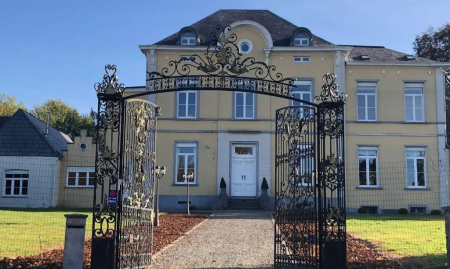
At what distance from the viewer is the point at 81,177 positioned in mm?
26281

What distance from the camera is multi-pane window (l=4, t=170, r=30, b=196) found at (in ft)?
83.6

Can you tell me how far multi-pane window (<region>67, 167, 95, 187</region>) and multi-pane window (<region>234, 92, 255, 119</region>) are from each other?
8.44 metres

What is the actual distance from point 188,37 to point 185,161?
21.5 ft

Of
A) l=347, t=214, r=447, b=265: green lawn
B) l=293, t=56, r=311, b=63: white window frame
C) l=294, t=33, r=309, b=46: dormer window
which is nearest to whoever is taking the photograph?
l=347, t=214, r=447, b=265: green lawn

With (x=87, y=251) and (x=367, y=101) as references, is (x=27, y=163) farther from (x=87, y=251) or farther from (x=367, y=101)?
(x=367, y=101)

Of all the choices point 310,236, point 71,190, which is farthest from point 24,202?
point 310,236

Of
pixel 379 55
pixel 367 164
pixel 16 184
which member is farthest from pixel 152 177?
pixel 379 55

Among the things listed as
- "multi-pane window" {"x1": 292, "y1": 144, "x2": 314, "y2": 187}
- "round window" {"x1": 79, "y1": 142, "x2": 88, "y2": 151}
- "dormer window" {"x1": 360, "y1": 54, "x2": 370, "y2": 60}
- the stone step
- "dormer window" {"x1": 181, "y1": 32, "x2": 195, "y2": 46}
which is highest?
"dormer window" {"x1": 181, "y1": 32, "x2": 195, "y2": 46}

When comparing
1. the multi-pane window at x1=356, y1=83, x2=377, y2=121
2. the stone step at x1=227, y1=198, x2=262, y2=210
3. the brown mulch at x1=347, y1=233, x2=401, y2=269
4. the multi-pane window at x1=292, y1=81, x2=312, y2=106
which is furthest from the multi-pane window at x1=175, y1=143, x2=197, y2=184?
the brown mulch at x1=347, y1=233, x2=401, y2=269

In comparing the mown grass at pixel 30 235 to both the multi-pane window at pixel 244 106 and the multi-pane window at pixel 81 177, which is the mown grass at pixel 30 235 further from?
the multi-pane window at pixel 244 106

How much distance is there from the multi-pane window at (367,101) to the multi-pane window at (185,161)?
890cm

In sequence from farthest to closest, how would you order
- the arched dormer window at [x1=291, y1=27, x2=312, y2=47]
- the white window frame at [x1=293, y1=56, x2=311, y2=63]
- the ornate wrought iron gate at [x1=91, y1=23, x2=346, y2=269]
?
1. the arched dormer window at [x1=291, y1=27, x2=312, y2=47]
2. the white window frame at [x1=293, y1=56, x2=311, y2=63]
3. the ornate wrought iron gate at [x1=91, y1=23, x2=346, y2=269]

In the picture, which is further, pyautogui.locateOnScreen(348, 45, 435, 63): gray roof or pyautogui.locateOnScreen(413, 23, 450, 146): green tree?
pyautogui.locateOnScreen(413, 23, 450, 146): green tree

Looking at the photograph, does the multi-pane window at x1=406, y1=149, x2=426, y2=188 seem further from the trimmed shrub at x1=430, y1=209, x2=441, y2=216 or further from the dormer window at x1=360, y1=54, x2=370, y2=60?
the dormer window at x1=360, y1=54, x2=370, y2=60
